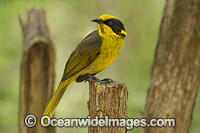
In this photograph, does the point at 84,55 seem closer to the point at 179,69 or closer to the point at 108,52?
the point at 108,52

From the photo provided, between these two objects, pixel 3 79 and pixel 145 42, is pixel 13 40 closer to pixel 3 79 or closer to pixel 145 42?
pixel 3 79

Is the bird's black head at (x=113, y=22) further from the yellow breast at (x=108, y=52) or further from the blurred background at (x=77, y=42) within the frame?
the blurred background at (x=77, y=42)

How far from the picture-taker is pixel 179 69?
5.95 metres

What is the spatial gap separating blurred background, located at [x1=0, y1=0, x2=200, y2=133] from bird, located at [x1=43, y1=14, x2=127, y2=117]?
16.8 feet

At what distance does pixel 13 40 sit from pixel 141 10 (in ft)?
18.1

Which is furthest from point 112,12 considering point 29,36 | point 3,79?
point 29,36

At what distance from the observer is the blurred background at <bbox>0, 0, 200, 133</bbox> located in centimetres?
1040

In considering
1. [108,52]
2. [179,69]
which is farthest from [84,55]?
[179,69]

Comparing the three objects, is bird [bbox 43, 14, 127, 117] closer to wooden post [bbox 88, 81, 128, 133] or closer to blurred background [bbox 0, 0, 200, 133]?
wooden post [bbox 88, 81, 128, 133]

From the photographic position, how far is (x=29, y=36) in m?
5.47

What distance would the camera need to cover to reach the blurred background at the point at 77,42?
1040 centimetres

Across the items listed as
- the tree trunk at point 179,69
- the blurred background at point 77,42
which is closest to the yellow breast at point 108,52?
the tree trunk at point 179,69

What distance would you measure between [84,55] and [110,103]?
96cm

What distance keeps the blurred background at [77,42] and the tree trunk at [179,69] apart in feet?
10.6
